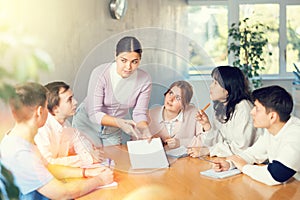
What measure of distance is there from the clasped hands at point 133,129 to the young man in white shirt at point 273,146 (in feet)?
1.12

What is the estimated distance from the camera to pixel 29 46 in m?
1.14

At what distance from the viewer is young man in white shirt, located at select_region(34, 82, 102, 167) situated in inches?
69.0

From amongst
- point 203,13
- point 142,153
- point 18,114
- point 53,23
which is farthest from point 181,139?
point 203,13

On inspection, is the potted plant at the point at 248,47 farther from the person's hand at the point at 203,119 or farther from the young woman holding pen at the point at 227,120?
the person's hand at the point at 203,119

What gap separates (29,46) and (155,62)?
0.86 m

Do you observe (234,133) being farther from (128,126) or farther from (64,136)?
(64,136)

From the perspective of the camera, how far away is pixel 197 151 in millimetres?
2113

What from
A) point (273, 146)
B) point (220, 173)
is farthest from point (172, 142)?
point (273, 146)

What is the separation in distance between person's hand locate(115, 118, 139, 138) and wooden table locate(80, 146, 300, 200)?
0.43 ft

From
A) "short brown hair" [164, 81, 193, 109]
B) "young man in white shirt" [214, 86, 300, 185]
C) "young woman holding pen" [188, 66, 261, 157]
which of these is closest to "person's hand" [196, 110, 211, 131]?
"young woman holding pen" [188, 66, 261, 157]

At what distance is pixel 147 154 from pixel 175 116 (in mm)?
211

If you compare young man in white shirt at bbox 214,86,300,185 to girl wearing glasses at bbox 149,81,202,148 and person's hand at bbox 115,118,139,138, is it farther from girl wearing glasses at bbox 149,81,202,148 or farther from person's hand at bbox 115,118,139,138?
person's hand at bbox 115,118,139,138

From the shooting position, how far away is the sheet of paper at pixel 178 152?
6.79 ft

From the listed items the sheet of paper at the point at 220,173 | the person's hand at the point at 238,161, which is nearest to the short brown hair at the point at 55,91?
the sheet of paper at the point at 220,173
